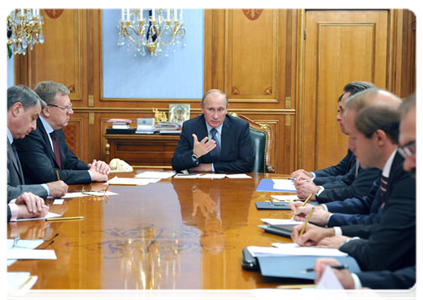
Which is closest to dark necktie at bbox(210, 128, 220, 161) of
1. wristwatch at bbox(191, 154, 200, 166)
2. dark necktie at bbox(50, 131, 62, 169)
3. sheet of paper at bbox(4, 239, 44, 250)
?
wristwatch at bbox(191, 154, 200, 166)

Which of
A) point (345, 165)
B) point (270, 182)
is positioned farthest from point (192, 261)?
point (345, 165)

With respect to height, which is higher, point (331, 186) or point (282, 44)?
point (282, 44)

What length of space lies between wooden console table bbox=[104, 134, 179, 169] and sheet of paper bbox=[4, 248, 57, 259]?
176 inches

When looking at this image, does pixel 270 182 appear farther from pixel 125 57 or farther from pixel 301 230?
pixel 125 57

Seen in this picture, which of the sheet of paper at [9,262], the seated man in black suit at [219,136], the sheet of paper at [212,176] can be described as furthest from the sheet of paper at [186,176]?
the sheet of paper at [9,262]

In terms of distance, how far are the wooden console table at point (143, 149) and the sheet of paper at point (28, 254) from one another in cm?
446

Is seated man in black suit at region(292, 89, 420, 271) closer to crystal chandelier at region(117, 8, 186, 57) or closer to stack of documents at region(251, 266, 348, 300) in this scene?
stack of documents at region(251, 266, 348, 300)

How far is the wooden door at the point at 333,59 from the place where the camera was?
23.3 ft

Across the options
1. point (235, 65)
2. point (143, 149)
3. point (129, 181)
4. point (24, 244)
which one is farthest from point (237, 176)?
point (235, 65)

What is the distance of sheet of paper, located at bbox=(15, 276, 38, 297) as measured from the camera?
143cm

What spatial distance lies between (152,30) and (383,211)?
18.4 feet

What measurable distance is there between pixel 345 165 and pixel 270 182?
78 centimetres

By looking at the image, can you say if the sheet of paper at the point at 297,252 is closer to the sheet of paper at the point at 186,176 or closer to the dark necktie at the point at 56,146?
the sheet of paper at the point at 186,176

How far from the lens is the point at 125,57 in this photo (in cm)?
712
